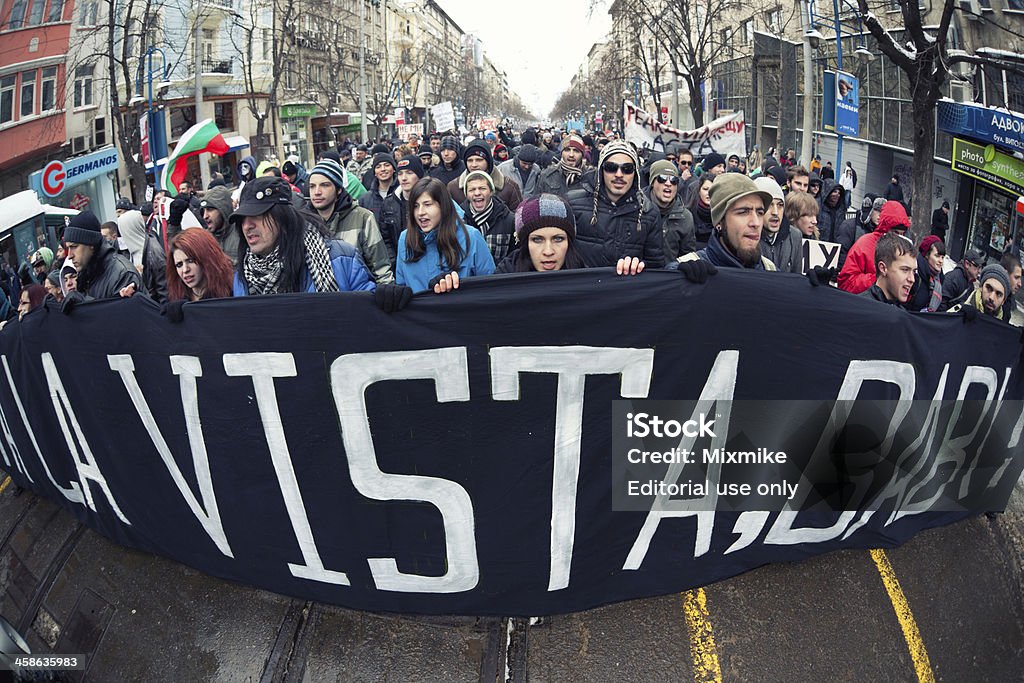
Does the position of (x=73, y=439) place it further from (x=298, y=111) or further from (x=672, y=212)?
(x=298, y=111)

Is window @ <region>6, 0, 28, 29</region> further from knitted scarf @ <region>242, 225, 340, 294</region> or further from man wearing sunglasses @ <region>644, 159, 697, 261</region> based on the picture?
knitted scarf @ <region>242, 225, 340, 294</region>

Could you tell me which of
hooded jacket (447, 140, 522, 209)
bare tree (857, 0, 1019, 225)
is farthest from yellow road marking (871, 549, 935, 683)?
bare tree (857, 0, 1019, 225)

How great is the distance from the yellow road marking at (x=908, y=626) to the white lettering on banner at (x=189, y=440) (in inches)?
108

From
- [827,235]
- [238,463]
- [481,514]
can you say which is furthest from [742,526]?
[827,235]

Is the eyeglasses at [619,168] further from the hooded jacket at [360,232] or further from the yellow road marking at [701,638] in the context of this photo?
the yellow road marking at [701,638]

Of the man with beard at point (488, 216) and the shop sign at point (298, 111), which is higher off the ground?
the shop sign at point (298, 111)

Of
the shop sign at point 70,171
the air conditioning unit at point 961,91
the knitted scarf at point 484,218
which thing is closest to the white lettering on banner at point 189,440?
the knitted scarf at point 484,218

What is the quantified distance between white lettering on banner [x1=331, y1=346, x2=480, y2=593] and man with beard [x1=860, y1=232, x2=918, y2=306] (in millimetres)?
2096

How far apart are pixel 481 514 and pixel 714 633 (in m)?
0.99

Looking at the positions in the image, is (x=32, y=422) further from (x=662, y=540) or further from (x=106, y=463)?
(x=662, y=540)

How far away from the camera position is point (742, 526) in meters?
3.21

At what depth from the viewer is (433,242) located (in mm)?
4383

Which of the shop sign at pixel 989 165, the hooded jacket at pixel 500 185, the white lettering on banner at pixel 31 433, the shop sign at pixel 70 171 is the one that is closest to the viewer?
the white lettering on banner at pixel 31 433

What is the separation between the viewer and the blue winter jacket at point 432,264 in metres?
4.37
